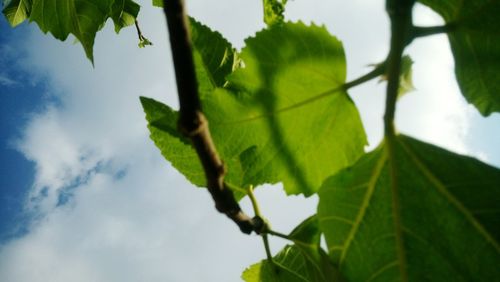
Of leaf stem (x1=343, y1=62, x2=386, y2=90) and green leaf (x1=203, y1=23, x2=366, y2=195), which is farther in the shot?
green leaf (x1=203, y1=23, x2=366, y2=195)

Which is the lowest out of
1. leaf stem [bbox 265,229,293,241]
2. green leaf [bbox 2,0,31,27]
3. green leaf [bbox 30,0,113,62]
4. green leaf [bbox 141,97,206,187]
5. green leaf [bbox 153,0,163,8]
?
leaf stem [bbox 265,229,293,241]

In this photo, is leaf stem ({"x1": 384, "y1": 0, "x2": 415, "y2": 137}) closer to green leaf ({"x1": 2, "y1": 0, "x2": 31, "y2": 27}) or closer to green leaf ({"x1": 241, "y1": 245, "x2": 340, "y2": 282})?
green leaf ({"x1": 241, "y1": 245, "x2": 340, "y2": 282})

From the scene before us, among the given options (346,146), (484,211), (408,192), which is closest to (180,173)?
(346,146)

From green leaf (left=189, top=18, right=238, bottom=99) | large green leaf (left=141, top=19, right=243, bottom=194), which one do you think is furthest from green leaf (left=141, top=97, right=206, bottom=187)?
green leaf (left=189, top=18, right=238, bottom=99)

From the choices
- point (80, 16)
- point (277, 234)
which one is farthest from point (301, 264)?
point (80, 16)

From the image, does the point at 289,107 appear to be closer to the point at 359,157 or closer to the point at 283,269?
the point at 359,157

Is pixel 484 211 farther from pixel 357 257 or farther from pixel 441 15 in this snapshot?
pixel 441 15

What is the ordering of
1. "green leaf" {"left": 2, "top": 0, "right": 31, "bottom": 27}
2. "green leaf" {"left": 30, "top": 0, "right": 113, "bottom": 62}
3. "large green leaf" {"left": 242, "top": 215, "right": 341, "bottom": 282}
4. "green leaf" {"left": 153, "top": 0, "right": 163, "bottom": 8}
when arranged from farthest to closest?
"green leaf" {"left": 2, "top": 0, "right": 31, "bottom": 27} → "green leaf" {"left": 30, "top": 0, "right": 113, "bottom": 62} → "green leaf" {"left": 153, "top": 0, "right": 163, "bottom": 8} → "large green leaf" {"left": 242, "top": 215, "right": 341, "bottom": 282}
